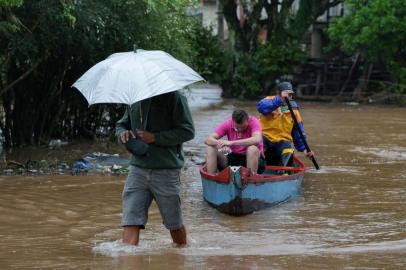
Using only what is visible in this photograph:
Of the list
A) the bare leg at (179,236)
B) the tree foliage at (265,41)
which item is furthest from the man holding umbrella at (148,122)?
the tree foliage at (265,41)

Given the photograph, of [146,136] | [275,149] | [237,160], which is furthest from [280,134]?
[146,136]

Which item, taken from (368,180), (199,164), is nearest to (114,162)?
(199,164)

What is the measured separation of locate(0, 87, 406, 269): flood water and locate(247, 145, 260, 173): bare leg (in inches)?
23.5

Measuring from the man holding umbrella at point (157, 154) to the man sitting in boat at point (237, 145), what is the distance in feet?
10.2

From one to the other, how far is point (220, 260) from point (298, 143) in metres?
4.94

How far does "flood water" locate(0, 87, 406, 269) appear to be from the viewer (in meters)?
7.12

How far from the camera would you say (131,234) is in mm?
6969

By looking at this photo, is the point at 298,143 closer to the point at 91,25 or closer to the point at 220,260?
the point at 91,25

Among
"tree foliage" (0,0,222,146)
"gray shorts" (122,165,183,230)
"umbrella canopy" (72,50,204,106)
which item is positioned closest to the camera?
"umbrella canopy" (72,50,204,106)

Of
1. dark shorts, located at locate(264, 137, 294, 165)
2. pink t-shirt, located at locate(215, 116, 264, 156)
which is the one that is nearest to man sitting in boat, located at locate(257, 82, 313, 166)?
dark shorts, located at locate(264, 137, 294, 165)

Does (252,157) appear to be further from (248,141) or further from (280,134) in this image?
(280,134)

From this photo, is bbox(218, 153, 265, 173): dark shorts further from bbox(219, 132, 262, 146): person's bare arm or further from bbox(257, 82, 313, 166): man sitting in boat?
bbox(257, 82, 313, 166): man sitting in boat

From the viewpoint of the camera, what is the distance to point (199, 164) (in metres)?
14.3

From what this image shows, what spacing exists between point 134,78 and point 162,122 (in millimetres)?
494
